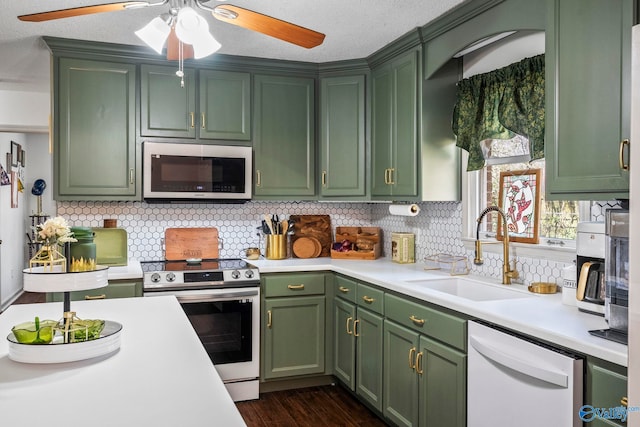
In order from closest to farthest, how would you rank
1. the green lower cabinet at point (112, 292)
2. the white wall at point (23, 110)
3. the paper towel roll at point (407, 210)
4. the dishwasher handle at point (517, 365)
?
the dishwasher handle at point (517, 365) → the green lower cabinet at point (112, 292) → the paper towel roll at point (407, 210) → the white wall at point (23, 110)

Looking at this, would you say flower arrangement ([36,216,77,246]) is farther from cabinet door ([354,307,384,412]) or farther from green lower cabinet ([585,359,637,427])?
cabinet door ([354,307,384,412])

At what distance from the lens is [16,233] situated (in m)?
7.58

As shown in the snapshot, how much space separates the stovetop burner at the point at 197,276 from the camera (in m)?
3.41

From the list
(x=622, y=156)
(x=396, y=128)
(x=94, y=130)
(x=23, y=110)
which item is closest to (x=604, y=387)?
(x=622, y=156)

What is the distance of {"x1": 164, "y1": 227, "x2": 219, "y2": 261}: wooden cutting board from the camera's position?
4.00 m

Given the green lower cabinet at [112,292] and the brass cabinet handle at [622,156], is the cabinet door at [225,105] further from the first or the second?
the brass cabinet handle at [622,156]

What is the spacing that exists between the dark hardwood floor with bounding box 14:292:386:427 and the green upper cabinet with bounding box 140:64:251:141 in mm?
1868

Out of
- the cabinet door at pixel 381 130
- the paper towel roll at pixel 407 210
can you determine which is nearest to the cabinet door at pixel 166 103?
the cabinet door at pixel 381 130

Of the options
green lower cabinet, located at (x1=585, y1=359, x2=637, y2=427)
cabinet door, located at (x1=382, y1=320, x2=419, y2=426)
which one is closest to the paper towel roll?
cabinet door, located at (x1=382, y1=320, x2=419, y2=426)

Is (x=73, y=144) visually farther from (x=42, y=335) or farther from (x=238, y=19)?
(x=42, y=335)

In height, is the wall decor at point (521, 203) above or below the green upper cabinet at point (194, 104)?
below

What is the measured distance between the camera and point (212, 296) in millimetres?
3500

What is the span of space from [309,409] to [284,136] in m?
1.96

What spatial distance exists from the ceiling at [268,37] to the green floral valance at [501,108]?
489 millimetres
